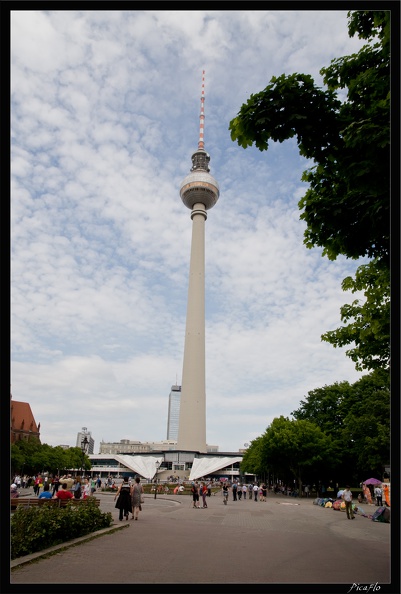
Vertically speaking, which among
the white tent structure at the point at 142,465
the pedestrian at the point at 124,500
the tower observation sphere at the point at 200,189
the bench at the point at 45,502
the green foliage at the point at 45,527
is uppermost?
the tower observation sphere at the point at 200,189

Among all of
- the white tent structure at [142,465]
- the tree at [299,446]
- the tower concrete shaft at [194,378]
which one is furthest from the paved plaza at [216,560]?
the tower concrete shaft at [194,378]

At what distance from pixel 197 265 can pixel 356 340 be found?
94.4 meters

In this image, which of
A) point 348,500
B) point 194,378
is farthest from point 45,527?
point 194,378

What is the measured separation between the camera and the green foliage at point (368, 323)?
15852 millimetres

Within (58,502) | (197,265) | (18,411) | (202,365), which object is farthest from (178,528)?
(18,411)

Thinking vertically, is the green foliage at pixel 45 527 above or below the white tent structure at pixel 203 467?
above

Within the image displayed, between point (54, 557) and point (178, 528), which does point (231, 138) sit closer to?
point (54, 557)

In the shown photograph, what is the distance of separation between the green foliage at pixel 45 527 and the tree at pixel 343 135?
30.0 ft

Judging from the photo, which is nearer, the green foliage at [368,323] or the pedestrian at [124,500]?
the green foliage at [368,323]

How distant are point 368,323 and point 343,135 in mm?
11673

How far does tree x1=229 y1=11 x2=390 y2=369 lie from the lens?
745cm

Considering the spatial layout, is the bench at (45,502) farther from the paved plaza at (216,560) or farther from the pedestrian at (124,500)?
the pedestrian at (124,500)

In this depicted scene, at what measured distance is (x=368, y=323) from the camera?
1833cm

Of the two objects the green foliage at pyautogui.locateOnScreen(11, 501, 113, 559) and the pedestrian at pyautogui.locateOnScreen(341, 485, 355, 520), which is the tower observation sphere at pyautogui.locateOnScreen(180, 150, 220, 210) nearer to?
the pedestrian at pyautogui.locateOnScreen(341, 485, 355, 520)
